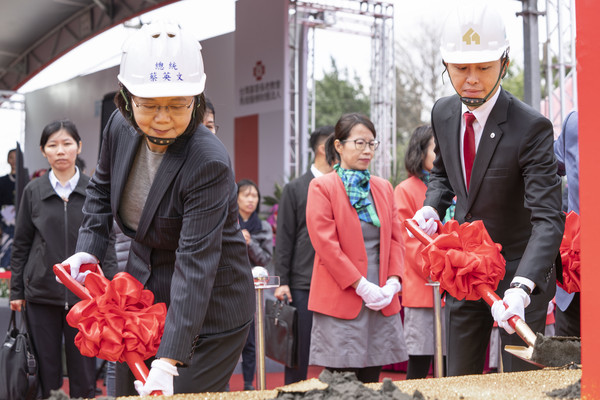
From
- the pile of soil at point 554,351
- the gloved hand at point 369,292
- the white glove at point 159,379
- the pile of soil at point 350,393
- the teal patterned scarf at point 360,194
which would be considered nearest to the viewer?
the pile of soil at point 350,393

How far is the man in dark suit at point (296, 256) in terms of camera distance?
4266mm

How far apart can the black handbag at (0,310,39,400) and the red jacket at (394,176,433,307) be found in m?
2.05

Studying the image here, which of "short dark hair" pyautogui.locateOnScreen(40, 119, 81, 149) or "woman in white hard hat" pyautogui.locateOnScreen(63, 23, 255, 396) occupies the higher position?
"short dark hair" pyautogui.locateOnScreen(40, 119, 81, 149)

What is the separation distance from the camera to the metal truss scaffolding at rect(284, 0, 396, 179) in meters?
10.3

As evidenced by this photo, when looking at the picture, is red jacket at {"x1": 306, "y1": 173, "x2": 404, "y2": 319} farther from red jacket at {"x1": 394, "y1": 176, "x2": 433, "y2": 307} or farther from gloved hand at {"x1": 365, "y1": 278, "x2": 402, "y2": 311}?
red jacket at {"x1": 394, "y1": 176, "x2": 433, "y2": 307}

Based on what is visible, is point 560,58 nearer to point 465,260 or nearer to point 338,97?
point 465,260

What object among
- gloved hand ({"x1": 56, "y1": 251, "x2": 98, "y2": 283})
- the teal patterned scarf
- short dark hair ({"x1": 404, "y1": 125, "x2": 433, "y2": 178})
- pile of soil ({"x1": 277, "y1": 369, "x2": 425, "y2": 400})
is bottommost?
pile of soil ({"x1": 277, "y1": 369, "x2": 425, "y2": 400})

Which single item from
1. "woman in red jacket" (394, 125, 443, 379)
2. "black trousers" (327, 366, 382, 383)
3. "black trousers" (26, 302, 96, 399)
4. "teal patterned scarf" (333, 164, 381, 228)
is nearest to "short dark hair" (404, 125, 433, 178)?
"woman in red jacket" (394, 125, 443, 379)

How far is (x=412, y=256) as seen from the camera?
4.25m

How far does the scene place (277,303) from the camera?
4.24 meters

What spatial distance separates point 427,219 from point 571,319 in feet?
3.00

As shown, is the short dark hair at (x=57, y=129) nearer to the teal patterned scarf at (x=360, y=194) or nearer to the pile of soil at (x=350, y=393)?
the teal patterned scarf at (x=360, y=194)

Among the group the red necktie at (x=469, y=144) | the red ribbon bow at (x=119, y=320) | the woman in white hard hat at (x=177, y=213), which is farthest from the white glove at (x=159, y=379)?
the red necktie at (x=469, y=144)

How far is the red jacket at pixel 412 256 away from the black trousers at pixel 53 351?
5.99ft
